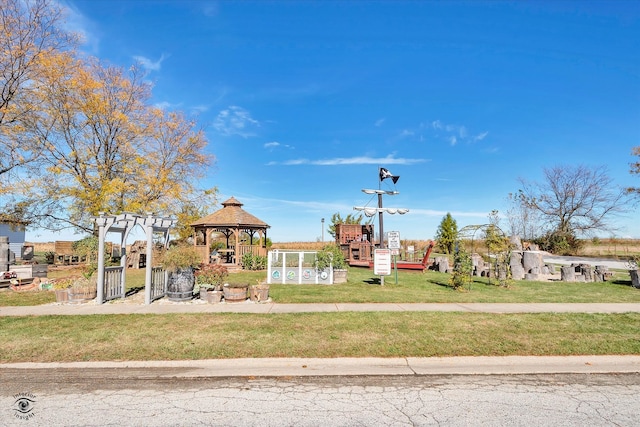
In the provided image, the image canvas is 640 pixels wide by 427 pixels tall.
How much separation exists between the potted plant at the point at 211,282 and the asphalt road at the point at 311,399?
17.8 ft

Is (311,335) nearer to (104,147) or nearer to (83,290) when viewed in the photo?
(83,290)

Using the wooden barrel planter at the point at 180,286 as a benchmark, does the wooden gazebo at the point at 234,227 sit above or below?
above

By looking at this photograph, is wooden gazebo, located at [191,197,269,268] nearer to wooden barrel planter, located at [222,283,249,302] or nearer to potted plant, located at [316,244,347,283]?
potted plant, located at [316,244,347,283]

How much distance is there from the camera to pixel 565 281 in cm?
1608

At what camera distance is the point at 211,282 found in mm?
10945

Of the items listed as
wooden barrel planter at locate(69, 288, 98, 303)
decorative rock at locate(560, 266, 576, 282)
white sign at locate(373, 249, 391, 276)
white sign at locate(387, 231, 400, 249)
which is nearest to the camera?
wooden barrel planter at locate(69, 288, 98, 303)

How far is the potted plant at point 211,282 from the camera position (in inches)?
408

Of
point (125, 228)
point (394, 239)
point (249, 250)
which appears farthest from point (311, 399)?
point (249, 250)

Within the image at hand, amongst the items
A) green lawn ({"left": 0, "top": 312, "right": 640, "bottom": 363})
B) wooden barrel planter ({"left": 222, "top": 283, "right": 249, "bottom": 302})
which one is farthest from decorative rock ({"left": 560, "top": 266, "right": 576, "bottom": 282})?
wooden barrel planter ({"left": 222, "top": 283, "right": 249, "bottom": 302})

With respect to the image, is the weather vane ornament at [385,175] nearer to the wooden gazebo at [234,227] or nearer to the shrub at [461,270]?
the shrub at [461,270]

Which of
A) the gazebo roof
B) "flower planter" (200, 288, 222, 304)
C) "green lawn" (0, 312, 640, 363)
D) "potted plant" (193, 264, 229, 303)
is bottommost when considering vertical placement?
"green lawn" (0, 312, 640, 363)
